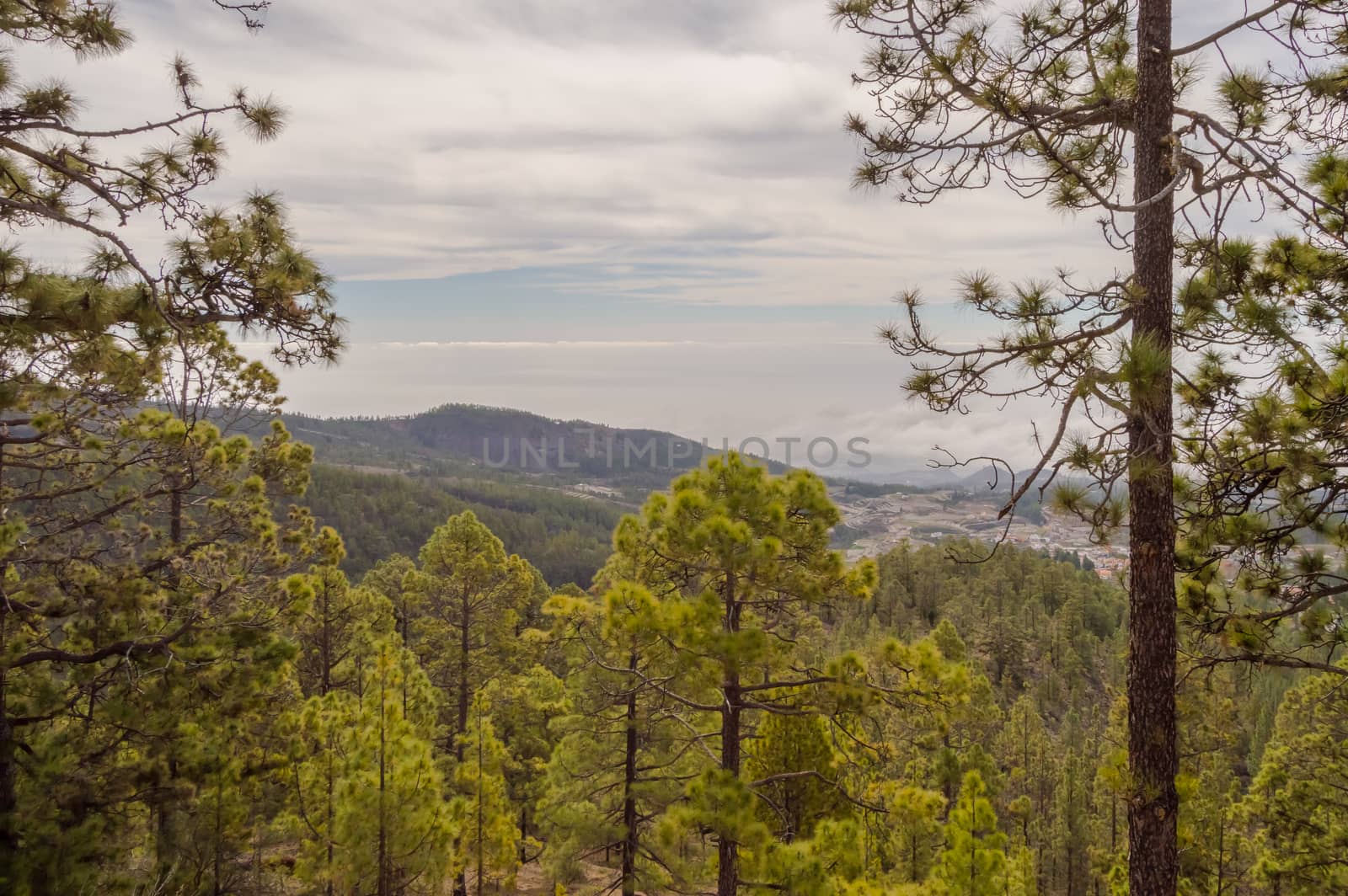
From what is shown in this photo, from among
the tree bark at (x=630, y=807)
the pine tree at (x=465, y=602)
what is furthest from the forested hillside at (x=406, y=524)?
the tree bark at (x=630, y=807)

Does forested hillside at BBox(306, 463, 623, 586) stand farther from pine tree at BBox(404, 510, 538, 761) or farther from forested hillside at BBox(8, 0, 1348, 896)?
forested hillside at BBox(8, 0, 1348, 896)

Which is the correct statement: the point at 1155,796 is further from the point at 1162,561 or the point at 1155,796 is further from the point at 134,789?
the point at 134,789

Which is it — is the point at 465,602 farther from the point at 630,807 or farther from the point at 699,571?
the point at 699,571

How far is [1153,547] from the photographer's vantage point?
4836 millimetres

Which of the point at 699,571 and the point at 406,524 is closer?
the point at 699,571

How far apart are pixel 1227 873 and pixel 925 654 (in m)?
16.5

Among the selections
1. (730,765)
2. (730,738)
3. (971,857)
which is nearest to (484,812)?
(730,765)

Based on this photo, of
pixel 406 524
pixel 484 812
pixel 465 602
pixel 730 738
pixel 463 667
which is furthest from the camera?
pixel 406 524

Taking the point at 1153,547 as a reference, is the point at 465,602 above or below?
below

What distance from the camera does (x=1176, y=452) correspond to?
17.3 feet

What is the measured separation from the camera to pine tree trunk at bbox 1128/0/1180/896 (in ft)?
15.6

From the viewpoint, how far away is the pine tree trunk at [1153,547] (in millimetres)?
4770

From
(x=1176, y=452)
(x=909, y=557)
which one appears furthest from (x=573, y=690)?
(x=909, y=557)

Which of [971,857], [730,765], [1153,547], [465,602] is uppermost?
[1153,547]
